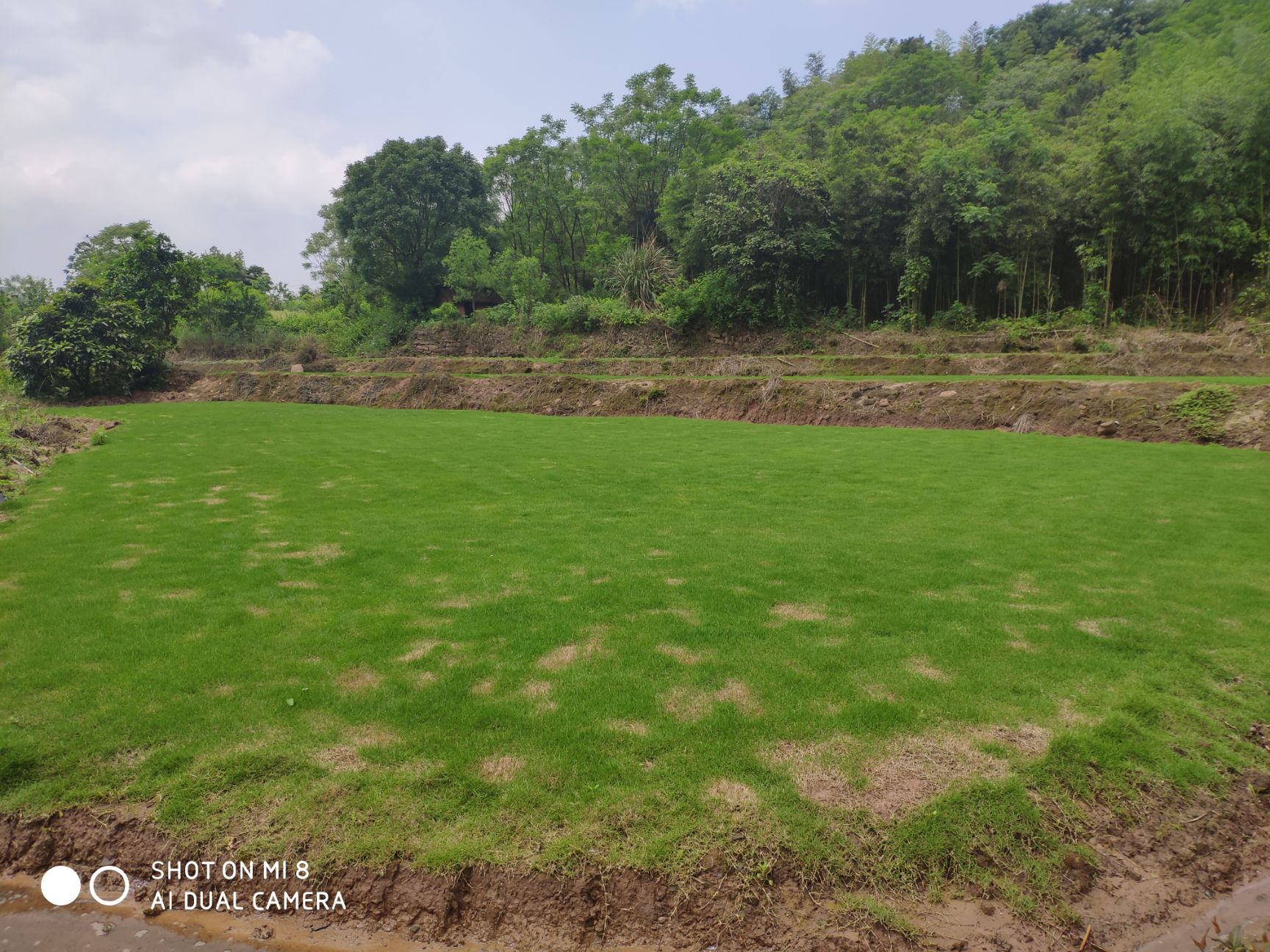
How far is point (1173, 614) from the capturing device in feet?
16.8

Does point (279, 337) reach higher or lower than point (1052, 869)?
higher

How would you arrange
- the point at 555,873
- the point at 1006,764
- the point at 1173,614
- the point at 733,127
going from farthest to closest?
the point at 733,127 → the point at 1173,614 → the point at 1006,764 → the point at 555,873

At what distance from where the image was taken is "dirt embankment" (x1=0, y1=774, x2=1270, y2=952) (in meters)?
2.68

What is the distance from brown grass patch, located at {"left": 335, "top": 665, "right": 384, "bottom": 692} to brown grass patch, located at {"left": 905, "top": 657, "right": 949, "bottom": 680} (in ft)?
11.5

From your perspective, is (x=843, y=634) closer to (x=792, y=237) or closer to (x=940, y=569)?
(x=940, y=569)

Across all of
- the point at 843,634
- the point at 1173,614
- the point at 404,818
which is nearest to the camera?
the point at 404,818

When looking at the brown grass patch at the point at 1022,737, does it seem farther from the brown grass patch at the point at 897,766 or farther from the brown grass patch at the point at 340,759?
the brown grass patch at the point at 340,759

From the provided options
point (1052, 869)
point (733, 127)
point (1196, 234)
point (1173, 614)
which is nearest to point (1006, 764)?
point (1052, 869)

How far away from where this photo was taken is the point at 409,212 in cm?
3800

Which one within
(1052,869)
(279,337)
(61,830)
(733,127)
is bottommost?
(1052,869)

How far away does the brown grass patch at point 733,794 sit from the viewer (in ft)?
10.3

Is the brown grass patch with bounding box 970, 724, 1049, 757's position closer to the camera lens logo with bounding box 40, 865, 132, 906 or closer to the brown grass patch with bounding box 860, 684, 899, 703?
the brown grass patch with bounding box 860, 684, 899, 703

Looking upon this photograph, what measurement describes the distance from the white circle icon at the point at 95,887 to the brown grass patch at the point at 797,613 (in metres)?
4.16

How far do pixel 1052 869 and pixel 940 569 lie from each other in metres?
3.48
